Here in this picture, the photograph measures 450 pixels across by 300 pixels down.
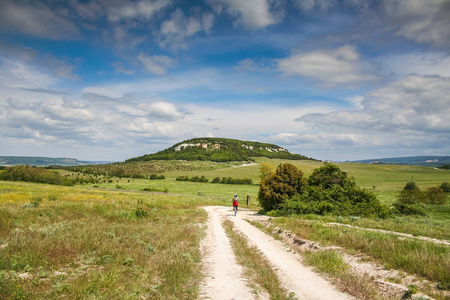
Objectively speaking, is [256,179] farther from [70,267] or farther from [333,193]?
[70,267]

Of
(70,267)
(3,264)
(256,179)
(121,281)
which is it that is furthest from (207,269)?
(256,179)

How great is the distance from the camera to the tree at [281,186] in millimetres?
31797

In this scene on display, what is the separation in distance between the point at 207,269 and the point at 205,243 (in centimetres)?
532

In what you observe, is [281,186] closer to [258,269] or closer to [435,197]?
[258,269]

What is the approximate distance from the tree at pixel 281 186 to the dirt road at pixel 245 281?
647 inches

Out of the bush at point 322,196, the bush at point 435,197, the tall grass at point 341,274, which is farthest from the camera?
the bush at point 435,197

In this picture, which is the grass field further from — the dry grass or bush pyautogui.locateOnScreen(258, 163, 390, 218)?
bush pyautogui.locateOnScreen(258, 163, 390, 218)

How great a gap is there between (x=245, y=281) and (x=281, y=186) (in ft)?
77.3

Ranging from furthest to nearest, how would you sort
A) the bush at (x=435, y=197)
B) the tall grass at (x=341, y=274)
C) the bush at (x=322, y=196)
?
the bush at (x=435, y=197) < the bush at (x=322, y=196) < the tall grass at (x=341, y=274)

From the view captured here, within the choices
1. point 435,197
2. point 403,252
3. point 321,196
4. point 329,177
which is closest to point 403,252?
point 403,252

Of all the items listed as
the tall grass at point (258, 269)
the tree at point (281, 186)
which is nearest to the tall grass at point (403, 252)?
the tall grass at point (258, 269)

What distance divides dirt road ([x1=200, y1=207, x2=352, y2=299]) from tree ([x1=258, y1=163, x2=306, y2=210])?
16.4 meters

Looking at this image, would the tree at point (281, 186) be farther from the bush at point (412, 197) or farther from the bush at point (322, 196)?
the bush at point (412, 197)

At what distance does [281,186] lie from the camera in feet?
105
